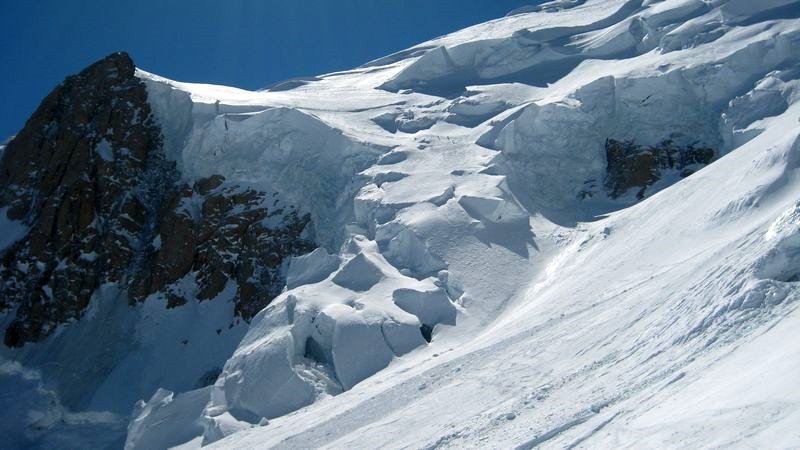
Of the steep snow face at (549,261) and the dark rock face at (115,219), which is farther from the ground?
the dark rock face at (115,219)

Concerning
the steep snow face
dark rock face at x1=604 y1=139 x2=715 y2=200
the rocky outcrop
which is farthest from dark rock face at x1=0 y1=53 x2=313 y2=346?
dark rock face at x1=604 y1=139 x2=715 y2=200

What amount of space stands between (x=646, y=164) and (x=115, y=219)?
21599 mm

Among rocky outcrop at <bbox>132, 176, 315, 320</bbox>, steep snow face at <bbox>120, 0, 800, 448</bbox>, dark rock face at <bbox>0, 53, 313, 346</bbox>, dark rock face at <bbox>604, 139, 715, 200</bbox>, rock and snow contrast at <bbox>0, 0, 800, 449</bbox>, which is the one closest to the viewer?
steep snow face at <bbox>120, 0, 800, 448</bbox>

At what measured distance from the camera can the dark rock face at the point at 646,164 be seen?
26.3 meters

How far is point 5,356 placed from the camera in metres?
28.1

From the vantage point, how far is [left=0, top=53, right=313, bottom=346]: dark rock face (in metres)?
28.6

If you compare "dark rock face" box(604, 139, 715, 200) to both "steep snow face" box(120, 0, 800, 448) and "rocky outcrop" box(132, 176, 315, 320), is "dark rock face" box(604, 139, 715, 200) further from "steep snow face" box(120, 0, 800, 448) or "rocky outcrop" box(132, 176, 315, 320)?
"rocky outcrop" box(132, 176, 315, 320)

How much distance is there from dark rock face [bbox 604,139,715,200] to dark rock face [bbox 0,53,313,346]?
1176 cm

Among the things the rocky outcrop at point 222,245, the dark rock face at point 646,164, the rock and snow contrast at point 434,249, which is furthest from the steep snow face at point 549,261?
the rocky outcrop at point 222,245

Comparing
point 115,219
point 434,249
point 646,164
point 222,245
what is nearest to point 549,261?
point 434,249

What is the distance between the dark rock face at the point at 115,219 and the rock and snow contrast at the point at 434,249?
4.4 inches

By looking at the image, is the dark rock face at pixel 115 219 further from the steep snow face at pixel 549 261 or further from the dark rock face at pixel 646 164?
the dark rock face at pixel 646 164

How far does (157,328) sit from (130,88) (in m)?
12.6

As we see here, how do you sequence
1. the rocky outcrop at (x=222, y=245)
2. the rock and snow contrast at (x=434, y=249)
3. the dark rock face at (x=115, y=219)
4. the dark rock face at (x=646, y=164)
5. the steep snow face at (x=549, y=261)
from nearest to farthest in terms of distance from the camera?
1. the steep snow face at (x=549, y=261)
2. the rock and snow contrast at (x=434, y=249)
3. the dark rock face at (x=646, y=164)
4. the rocky outcrop at (x=222, y=245)
5. the dark rock face at (x=115, y=219)
